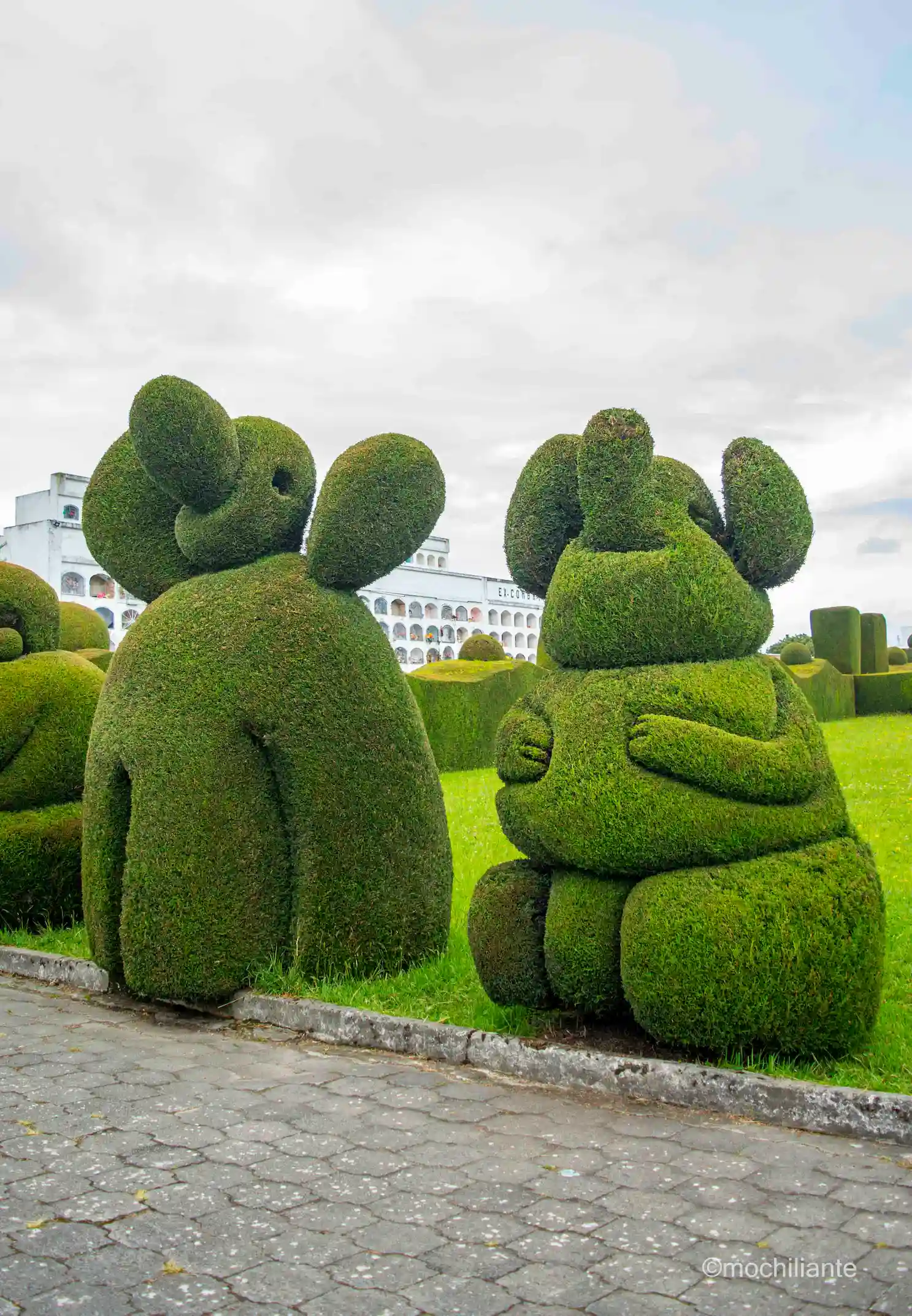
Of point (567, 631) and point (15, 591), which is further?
point (15, 591)

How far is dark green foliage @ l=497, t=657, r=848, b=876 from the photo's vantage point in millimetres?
4816

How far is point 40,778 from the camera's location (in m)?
8.45

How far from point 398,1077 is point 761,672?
8.02ft

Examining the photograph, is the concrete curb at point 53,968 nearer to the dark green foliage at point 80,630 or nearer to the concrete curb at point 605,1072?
the concrete curb at point 605,1072

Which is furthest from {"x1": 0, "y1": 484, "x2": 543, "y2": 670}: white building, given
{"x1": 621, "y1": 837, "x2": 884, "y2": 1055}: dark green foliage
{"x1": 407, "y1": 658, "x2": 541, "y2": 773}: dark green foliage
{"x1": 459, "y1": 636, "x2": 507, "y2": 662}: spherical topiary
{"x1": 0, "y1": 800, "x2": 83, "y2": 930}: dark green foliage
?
{"x1": 621, "y1": 837, "x2": 884, "y2": 1055}: dark green foliage

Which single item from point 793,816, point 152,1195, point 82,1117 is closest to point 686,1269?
point 152,1195

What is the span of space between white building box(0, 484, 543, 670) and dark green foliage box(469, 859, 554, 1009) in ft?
89.3

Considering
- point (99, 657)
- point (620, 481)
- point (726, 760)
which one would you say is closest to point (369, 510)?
point (620, 481)

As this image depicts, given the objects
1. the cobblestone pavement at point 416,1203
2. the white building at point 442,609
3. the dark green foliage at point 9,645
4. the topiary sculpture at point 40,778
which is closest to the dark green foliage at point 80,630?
the dark green foliage at point 9,645

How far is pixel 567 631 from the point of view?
5.38 metres

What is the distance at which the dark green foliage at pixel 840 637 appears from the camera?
2650 cm

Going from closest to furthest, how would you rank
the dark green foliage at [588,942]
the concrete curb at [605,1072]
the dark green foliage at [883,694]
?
the concrete curb at [605,1072] → the dark green foliage at [588,942] → the dark green foliage at [883,694]

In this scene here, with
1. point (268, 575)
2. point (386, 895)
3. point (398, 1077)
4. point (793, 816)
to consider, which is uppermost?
point (268, 575)

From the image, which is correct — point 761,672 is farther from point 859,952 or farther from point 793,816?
point 859,952
